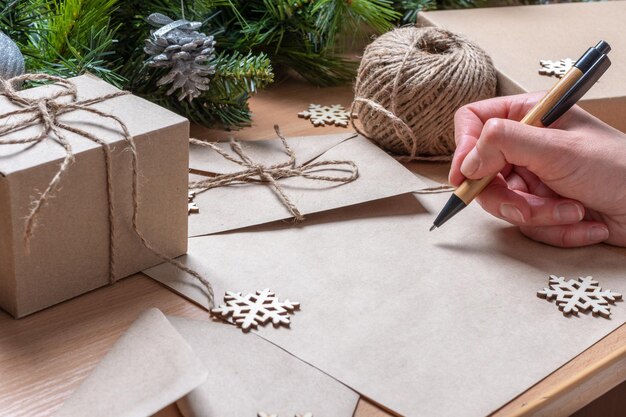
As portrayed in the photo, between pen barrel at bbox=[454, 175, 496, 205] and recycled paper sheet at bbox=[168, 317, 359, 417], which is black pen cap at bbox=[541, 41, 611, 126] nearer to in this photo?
pen barrel at bbox=[454, 175, 496, 205]

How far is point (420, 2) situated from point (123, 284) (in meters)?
0.57

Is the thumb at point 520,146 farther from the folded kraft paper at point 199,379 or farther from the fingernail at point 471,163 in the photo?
the folded kraft paper at point 199,379

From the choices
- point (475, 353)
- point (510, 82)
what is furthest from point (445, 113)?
point (475, 353)

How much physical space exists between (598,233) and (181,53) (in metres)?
0.41

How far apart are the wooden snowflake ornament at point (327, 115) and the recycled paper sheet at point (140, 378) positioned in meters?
0.41

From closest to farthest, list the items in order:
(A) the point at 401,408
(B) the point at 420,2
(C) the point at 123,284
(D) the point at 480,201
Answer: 1. (A) the point at 401,408
2. (C) the point at 123,284
3. (D) the point at 480,201
4. (B) the point at 420,2

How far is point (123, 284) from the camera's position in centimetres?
61

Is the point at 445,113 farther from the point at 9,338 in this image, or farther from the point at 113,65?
the point at 9,338

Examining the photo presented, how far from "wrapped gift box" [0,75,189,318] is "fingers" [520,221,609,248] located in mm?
311

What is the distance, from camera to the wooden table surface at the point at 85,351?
0.50 meters

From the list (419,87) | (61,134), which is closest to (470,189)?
(419,87)

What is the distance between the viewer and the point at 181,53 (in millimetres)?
745

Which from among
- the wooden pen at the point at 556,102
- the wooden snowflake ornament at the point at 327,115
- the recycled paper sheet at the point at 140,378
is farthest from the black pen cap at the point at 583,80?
the recycled paper sheet at the point at 140,378

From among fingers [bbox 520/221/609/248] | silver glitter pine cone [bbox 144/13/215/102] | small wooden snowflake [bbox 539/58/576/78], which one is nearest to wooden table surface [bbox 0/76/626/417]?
fingers [bbox 520/221/609/248]
